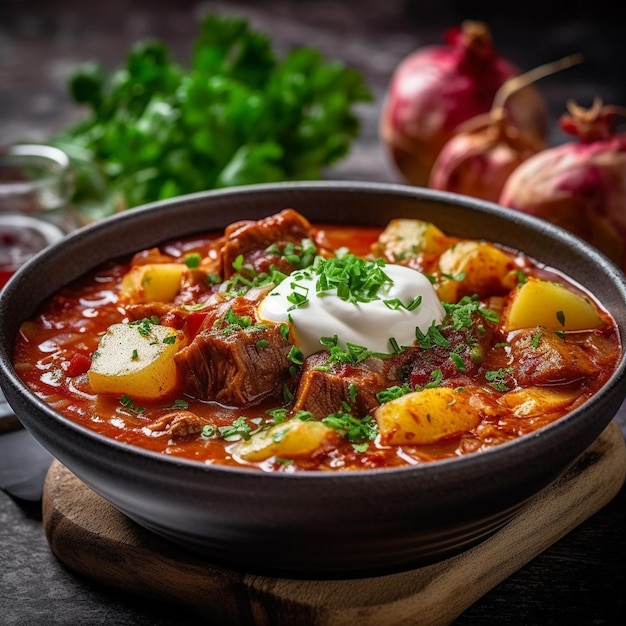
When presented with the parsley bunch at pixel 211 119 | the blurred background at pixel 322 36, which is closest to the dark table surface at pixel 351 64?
the blurred background at pixel 322 36

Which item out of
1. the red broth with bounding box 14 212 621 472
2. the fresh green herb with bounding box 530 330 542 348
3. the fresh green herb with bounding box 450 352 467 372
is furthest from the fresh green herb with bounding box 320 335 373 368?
the fresh green herb with bounding box 530 330 542 348

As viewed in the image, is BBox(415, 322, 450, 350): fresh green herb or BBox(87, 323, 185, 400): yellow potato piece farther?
BBox(415, 322, 450, 350): fresh green herb

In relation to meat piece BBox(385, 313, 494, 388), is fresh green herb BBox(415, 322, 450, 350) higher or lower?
higher

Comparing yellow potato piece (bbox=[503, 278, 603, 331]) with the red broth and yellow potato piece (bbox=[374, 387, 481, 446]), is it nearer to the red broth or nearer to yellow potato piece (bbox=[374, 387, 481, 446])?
the red broth

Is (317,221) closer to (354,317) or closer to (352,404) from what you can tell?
(354,317)

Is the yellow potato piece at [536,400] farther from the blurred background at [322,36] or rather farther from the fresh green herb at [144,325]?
the blurred background at [322,36]

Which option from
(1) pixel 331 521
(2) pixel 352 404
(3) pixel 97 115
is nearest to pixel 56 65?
(3) pixel 97 115
